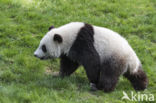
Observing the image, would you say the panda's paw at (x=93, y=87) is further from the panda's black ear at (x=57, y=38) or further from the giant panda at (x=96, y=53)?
the panda's black ear at (x=57, y=38)

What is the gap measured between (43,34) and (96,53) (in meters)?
2.98

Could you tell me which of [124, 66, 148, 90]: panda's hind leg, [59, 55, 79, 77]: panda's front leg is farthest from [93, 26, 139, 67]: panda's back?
[59, 55, 79, 77]: panda's front leg

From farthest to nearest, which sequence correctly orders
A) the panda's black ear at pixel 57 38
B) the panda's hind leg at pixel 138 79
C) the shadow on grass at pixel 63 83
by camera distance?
the panda's hind leg at pixel 138 79
the panda's black ear at pixel 57 38
the shadow on grass at pixel 63 83

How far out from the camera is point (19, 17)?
10133 mm

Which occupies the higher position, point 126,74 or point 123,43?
point 123,43

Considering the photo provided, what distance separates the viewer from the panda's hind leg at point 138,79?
737 cm

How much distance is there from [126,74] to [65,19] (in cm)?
374

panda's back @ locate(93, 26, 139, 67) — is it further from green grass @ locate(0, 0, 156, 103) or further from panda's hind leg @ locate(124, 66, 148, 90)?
green grass @ locate(0, 0, 156, 103)

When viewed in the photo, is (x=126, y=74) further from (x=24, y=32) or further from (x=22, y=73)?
(x=24, y=32)

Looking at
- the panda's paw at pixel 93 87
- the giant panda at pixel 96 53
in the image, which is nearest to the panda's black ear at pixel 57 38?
the giant panda at pixel 96 53

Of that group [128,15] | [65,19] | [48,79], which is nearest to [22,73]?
[48,79]

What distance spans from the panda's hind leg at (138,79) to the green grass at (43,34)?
0.16 m

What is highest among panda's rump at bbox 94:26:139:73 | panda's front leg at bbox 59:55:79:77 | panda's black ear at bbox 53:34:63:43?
panda's black ear at bbox 53:34:63:43

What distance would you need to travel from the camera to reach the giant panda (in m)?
6.96
